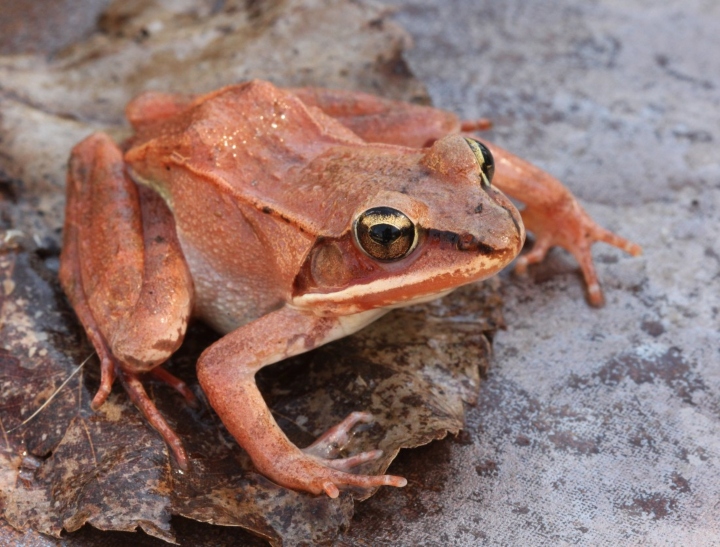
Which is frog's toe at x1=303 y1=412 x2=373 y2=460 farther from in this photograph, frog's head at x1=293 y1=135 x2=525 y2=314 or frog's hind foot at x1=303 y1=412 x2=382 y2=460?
frog's head at x1=293 y1=135 x2=525 y2=314

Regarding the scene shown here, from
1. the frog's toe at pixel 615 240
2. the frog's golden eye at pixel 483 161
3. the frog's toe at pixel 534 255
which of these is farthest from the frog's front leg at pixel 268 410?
the frog's toe at pixel 615 240

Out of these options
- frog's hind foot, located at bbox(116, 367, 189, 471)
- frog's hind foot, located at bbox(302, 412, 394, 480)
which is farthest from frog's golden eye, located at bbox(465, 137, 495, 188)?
frog's hind foot, located at bbox(116, 367, 189, 471)

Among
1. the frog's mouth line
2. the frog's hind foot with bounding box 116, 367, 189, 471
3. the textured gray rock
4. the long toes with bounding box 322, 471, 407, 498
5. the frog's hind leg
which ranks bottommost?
the textured gray rock

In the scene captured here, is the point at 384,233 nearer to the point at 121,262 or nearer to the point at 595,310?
the point at 121,262

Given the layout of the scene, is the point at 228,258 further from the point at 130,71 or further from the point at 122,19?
the point at 122,19

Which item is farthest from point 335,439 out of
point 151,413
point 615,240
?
point 615,240

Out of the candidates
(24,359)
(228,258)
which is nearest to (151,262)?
(228,258)

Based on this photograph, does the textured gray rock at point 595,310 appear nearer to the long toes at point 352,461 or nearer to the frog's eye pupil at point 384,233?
the long toes at point 352,461
